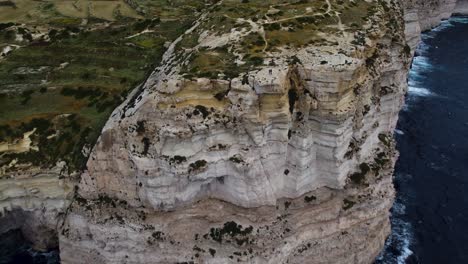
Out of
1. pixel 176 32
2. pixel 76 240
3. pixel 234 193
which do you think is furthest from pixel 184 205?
pixel 176 32

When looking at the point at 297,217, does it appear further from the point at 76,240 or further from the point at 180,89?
the point at 76,240

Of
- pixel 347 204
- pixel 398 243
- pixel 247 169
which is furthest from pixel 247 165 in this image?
pixel 398 243

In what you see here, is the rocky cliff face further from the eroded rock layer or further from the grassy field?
the grassy field

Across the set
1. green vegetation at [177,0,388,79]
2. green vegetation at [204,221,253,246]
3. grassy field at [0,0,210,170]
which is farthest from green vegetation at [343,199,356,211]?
grassy field at [0,0,210,170]

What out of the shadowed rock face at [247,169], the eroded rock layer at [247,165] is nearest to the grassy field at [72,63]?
the shadowed rock face at [247,169]

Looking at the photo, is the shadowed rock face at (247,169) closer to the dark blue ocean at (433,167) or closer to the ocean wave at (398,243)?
the ocean wave at (398,243)

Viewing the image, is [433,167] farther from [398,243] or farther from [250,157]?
[250,157]
